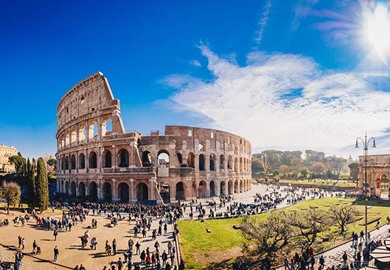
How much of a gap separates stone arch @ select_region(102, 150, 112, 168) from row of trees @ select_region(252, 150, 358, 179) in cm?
5954

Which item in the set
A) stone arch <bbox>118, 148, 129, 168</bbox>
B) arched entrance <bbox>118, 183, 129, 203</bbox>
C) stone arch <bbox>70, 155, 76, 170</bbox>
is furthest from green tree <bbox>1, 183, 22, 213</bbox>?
stone arch <bbox>70, 155, 76, 170</bbox>

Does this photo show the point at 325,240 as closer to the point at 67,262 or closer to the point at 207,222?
the point at 207,222

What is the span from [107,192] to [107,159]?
16.3 feet

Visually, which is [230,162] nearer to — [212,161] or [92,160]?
[212,161]

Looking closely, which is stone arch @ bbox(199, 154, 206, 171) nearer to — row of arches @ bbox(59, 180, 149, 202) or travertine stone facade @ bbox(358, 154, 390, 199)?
row of arches @ bbox(59, 180, 149, 202)

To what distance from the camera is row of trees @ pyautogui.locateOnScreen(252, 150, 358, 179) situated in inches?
3361

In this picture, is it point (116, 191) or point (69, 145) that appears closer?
point (116, 191)

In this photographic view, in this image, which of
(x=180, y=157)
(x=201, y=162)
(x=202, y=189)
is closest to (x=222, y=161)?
(x=201, y=162)

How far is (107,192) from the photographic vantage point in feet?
129

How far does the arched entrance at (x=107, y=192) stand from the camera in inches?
1488

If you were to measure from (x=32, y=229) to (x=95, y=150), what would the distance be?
55.5 feet

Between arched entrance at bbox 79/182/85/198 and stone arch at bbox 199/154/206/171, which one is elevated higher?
stone arch at bbox 199/154/206/171

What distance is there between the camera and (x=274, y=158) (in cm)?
11294

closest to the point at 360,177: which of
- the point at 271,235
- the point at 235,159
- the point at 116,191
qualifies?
the point at 235,159
